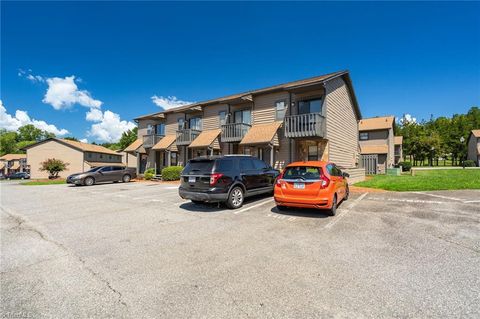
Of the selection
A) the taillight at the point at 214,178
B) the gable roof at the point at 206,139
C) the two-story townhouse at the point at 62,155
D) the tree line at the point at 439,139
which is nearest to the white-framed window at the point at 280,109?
the gable roof at the point at 206,139

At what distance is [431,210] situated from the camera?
7.23 m

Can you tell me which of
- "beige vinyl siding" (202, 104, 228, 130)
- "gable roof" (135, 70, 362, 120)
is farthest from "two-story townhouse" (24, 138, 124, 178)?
"beige vinyl siding" (202, 104, 228, 130)

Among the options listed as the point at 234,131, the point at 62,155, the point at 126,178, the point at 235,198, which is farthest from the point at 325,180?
the point at 62,155

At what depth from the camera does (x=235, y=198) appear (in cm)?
798

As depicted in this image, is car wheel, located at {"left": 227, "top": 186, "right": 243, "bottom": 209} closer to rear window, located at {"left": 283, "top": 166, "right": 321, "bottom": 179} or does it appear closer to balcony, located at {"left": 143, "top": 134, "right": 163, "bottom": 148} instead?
rear window, located at {"left": 283, "top": 166, "right": 321, "bottom": 179}

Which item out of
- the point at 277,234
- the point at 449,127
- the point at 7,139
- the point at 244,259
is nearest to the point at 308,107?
the point at 277,234

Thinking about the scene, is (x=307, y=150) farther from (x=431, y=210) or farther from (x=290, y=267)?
(x=290, y=267)

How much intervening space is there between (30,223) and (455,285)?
9.54m

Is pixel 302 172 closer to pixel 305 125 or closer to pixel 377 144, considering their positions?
pixel 305 125

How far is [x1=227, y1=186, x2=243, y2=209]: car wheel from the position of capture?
775 centimetres

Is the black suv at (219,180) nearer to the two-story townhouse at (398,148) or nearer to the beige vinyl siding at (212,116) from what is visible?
the beige vinyl siding at (212,116)

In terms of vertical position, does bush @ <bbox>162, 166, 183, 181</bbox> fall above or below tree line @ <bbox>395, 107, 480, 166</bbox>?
below

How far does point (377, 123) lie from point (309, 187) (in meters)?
32.1

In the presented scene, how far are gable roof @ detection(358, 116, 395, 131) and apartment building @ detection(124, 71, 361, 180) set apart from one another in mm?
10005
